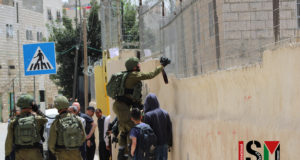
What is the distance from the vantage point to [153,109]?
760 cm

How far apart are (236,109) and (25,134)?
12.9ft

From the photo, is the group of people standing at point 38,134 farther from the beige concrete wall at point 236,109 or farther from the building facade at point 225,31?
the building facade at point 225,31

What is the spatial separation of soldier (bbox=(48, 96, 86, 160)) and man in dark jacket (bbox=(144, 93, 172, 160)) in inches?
51.1

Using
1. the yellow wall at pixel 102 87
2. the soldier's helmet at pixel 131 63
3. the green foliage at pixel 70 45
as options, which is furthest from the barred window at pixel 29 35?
the soldier's helmet at pixel 131 63

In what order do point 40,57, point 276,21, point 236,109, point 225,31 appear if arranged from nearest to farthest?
point 276,21
point 236,109
point 225,31
point 40,57

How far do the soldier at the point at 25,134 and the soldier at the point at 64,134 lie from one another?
0.25 meters

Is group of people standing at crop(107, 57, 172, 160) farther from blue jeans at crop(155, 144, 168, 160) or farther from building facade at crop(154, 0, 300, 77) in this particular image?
building facade at crop(154, 0, 300, 77)

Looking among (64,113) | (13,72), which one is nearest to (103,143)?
(64,113)

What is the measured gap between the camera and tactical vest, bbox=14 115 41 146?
8.09 m

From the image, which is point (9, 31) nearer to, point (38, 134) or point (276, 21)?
point (38, 134)

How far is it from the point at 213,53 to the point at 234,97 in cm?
89

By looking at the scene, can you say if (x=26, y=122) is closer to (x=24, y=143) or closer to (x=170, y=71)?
(x=24, y=143)

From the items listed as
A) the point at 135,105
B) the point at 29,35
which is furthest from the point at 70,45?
the point at 135,105

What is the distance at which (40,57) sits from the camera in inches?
443
